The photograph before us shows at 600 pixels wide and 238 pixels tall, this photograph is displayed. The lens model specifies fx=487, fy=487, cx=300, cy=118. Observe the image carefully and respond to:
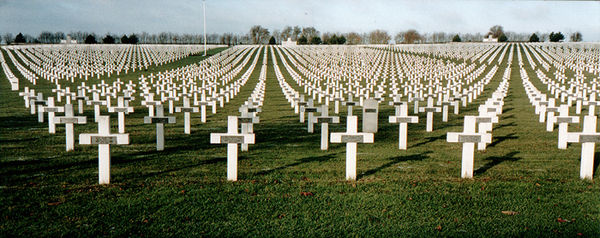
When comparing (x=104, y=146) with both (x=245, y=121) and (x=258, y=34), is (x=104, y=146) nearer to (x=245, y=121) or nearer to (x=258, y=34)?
(x=245, y=121)

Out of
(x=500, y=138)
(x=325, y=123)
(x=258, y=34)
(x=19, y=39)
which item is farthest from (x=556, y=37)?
(x=19, y=39)

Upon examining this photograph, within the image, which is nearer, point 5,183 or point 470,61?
point 5,183

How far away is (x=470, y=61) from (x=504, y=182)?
166 ft

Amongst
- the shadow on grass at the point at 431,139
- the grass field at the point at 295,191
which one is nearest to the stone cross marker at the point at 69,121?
the grass field at the point at 295,191

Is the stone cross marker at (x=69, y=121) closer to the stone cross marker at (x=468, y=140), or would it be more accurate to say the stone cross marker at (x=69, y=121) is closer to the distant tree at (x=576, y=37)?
the stone cross marker at (x=468, y=140)

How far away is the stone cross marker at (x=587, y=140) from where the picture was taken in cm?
719

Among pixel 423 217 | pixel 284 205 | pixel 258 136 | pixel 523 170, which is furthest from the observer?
pixel 258 136

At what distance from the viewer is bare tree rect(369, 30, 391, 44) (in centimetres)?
12106

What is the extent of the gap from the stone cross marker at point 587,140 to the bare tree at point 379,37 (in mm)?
115531

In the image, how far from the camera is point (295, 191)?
6516mm

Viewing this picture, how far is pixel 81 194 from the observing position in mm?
6273

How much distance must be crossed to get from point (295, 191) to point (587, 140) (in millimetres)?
4428

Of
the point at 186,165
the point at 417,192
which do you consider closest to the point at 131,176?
the point at 186,165

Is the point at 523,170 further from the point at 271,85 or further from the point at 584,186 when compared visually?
the point at 271,85
